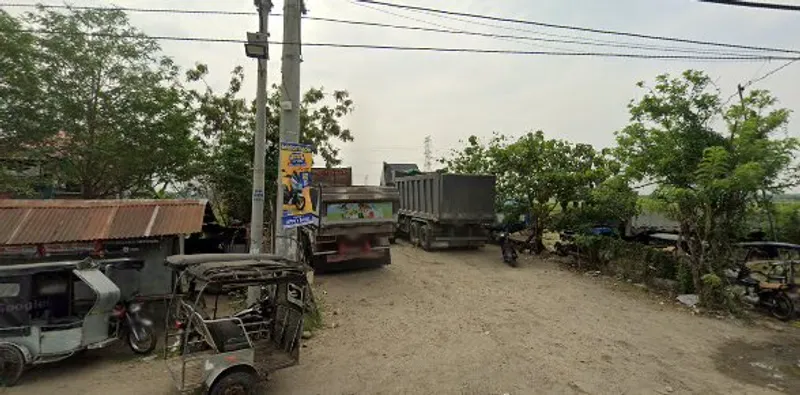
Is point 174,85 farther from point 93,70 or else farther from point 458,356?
point 458,356

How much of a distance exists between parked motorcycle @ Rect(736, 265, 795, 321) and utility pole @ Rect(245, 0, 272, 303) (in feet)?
31.0

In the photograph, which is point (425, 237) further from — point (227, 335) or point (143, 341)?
point (227, 335)

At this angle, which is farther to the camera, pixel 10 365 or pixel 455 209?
pixel 455 209

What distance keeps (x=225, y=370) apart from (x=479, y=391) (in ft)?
9.09

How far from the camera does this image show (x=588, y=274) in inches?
444

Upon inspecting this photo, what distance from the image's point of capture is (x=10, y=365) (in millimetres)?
5051

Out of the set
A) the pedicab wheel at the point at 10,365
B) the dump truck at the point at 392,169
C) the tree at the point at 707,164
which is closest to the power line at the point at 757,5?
the tree at the point at 707,164

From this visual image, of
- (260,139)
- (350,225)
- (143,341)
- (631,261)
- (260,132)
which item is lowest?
(143,341)

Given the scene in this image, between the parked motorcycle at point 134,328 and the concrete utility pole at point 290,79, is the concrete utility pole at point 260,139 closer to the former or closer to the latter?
the concrete utility pole at point 290,79

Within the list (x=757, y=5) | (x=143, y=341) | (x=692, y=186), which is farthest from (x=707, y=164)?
(x=143, y=341)

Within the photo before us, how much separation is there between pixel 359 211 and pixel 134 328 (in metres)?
5.12

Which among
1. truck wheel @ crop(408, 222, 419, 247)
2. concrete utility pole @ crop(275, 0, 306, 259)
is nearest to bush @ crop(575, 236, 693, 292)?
truck wheel @ crop(408, 222, 419, 247)

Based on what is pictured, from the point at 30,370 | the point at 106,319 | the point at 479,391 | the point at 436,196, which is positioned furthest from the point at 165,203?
the point at 436,196

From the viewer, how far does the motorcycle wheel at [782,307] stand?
7.80m
